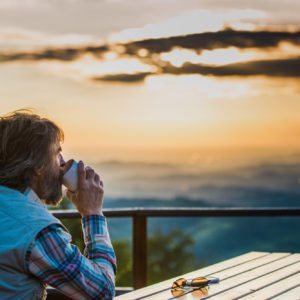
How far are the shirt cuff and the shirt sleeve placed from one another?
61 millimetres

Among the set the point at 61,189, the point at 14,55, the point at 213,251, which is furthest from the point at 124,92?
the point at 213,251

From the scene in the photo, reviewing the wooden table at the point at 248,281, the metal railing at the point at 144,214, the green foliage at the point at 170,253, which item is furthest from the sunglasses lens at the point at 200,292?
the green foliage at the point at 170,253

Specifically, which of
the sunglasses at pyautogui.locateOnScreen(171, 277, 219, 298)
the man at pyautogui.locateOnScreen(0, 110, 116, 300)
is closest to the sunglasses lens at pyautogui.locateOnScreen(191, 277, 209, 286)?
the sunglasses at pyautogui.locateOnScreen(171, 277, 219, 298)

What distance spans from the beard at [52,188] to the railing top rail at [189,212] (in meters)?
1.77

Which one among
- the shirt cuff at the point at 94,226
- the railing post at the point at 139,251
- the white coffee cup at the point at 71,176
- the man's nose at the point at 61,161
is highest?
the railing post at the point at 139,251

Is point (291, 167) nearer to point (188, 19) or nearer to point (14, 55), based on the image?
point (14, 55)

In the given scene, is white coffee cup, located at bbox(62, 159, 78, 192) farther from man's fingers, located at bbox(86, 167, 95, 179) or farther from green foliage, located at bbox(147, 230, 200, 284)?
green foliage, located at bbox(147, 230, 200, 284)

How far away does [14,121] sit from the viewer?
1.39 meters

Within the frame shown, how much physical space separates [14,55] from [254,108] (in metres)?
7.95

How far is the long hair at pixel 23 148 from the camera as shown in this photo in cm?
135

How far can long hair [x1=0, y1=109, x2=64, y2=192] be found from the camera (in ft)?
4.44

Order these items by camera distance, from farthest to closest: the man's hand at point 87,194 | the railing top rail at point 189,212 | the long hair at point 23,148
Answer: the railing top rail at point 189,212 < the man's hand at point 87,194 < the long hair at point 23,148

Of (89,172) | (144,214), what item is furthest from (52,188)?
(144,214)

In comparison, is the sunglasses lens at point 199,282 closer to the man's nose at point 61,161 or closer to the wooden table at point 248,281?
the wooden table at point 248,281
